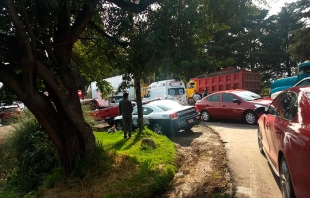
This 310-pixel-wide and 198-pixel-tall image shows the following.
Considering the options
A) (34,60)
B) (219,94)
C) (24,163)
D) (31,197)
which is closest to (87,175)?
(31,197)

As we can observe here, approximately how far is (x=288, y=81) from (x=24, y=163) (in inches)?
569

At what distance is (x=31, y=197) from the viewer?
18.2 feet

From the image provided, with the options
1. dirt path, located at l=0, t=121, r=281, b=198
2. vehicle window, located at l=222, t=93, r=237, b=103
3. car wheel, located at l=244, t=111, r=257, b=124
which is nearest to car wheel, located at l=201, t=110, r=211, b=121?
vehicle window, located at l=222, t=93, r=237, b=103

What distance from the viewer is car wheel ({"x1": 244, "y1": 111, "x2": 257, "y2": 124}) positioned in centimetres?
1070

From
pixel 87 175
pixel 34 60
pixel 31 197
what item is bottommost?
pixel 31 197

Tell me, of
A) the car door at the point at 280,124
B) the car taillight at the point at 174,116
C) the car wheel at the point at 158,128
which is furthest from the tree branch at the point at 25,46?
the car wheel at the point at 158,128

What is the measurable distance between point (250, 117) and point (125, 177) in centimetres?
718

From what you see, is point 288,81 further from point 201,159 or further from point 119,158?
point 119,158

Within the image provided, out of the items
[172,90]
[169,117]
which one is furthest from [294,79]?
[169,117]

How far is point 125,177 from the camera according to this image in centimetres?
525

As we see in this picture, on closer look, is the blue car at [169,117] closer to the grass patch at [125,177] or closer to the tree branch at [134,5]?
the grass patch at [125,177]

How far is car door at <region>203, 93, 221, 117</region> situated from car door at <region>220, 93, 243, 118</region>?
0.23 metres

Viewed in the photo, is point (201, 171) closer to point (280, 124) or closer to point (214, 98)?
point (280, 124)

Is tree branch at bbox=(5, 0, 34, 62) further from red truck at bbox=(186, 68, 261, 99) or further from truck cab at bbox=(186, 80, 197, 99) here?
truck cab at bbox=(186, 80, 197, 99)
